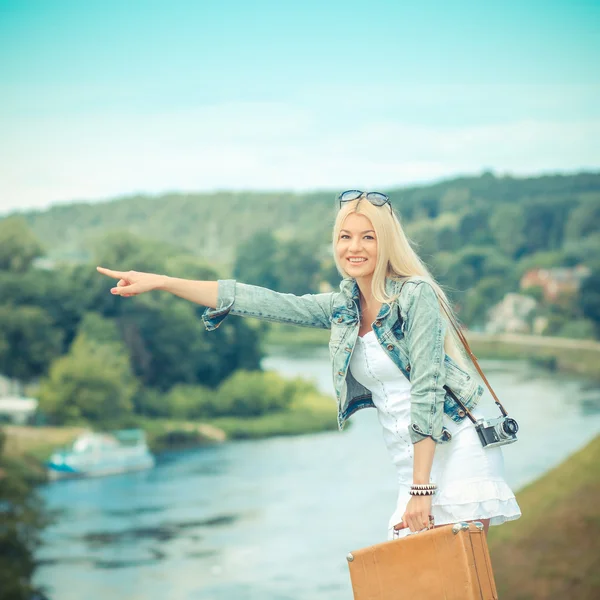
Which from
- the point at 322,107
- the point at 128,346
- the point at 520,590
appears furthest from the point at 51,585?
the point at 322,107

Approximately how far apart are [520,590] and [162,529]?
10.7 meters

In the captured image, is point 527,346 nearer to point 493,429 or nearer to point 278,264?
point 278,264

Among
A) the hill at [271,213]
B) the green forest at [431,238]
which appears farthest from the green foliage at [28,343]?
the hill at [271,213]

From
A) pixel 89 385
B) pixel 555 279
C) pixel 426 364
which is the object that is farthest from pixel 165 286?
pixel 555 279

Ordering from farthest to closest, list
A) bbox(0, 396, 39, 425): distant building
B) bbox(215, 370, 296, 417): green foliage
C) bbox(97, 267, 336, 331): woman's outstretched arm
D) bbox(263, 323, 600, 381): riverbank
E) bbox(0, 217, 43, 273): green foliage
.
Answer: bbox(215, 370, 296, 417): green foliage → bbox(0, 217, 43, 273): green foliage → bbox(263, 323, 600, 381): riverbank → bbox(0, 396, 39, 425): distant building → bbox(97, 267, 336, 331): woman's outstretched arm

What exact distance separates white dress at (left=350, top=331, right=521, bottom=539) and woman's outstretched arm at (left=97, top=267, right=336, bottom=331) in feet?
0.45

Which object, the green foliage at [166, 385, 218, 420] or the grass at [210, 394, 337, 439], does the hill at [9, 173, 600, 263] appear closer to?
the green foliage at [166, 385, 218, 420]

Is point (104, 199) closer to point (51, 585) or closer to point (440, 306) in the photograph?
point (51, 585)

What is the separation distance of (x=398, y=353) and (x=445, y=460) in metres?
0.24

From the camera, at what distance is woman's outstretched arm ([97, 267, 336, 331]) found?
1983 millimetres

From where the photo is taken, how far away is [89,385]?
2420 cm

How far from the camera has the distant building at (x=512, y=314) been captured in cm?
2370

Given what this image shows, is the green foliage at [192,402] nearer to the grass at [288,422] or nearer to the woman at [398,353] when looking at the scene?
the grass at [288,422]

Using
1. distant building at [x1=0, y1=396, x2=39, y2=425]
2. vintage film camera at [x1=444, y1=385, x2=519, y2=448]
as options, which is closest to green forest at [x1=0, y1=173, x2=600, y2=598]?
distant building at [x1=0, y1=396, x2=39, y2=425]
